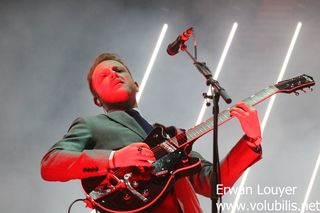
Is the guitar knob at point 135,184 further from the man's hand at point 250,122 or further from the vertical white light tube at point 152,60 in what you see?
the vertical white light tube at point 152,60

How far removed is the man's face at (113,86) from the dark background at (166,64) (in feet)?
4.53

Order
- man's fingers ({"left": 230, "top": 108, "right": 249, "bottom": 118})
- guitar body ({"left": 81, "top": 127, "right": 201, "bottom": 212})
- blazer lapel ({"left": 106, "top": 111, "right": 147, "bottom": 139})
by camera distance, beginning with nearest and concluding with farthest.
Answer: guitar body ({"left": 81, "top": 127, "right": 201, "bottom": 212}) → man's fingers ({"left": 230, "top": 108, "right": 249, "bottom": 118}) → blazer lapel ({"left": 106, "top": 111, "right": 147, "bottom": 139})

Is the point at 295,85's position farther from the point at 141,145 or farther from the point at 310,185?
the point at 310,185

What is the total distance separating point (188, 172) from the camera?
2340mm

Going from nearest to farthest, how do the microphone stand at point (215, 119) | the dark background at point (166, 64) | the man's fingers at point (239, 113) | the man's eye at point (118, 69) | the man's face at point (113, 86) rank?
the microphone stand at point (215, 119)
the man's fingers at point (239, 113)
the man's face at point (113, 86)
the man's eye at point (118, 69)
the dark background at point (166, 64)

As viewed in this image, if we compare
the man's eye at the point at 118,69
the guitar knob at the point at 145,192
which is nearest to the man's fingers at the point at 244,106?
the guitar knob at the point at 145,192

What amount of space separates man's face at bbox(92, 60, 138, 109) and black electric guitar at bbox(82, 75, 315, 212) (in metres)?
0.46

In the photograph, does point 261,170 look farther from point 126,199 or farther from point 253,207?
point 126,199

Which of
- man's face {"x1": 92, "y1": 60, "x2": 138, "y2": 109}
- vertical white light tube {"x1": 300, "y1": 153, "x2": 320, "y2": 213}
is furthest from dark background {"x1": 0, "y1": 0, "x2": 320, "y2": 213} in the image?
man's face {"x1": 92, "y1": 60, "x2": 138, "y2": 109}

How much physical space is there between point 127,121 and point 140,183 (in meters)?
0.47

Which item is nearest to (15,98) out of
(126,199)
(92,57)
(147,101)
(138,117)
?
(92,57)

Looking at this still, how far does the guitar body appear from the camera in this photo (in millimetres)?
2242

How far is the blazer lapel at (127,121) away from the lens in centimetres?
257

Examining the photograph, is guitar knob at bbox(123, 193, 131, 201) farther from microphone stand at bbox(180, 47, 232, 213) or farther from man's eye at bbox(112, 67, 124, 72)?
man's eye at bbox(112, 67, 124, 72)
